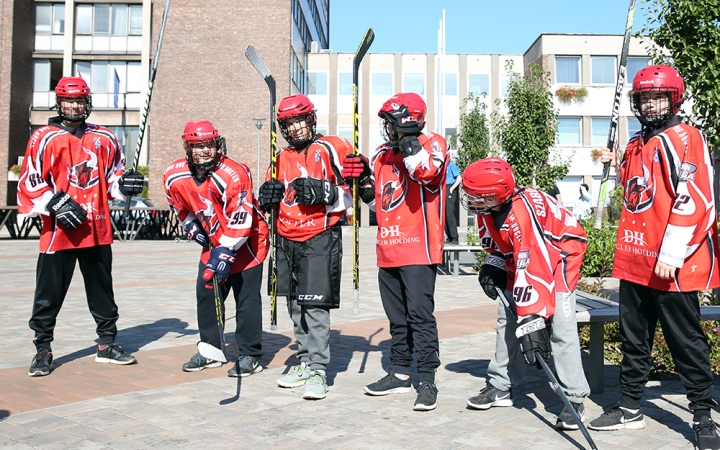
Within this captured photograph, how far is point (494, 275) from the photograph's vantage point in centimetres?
494

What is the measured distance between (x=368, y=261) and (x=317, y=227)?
37.7 ft

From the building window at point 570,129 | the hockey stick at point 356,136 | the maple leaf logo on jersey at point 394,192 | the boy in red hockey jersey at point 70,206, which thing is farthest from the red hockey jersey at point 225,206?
the building window at point 570,129

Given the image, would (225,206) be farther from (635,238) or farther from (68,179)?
(635,238)

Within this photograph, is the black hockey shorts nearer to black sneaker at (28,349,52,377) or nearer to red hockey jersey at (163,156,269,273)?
red hockey jersey at (163,156,269,273)

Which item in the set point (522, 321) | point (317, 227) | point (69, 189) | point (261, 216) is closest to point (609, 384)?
point (522, 321)

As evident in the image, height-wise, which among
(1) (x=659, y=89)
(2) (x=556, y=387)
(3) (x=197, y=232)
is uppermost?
(1) (x=659, y=89)

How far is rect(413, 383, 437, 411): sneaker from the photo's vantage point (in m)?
4.87

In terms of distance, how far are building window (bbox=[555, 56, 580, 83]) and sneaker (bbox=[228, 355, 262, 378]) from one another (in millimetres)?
41500

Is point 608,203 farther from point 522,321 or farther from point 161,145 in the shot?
point 522,321

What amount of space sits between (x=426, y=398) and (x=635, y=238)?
165cm

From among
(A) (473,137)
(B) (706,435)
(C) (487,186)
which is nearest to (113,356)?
(C) (487,186)

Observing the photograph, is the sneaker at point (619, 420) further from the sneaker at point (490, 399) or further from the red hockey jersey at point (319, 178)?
the red hockey jersey at point (319, 178)

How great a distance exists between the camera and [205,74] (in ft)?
130

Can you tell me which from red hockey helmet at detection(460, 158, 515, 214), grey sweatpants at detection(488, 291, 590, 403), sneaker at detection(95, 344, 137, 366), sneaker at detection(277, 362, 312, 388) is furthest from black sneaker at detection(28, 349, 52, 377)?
grey sweatpants at detection(488, 291, 590, 403)
